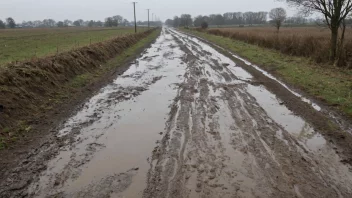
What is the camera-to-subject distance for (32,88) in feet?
30.6

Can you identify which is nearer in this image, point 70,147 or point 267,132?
point 70,147

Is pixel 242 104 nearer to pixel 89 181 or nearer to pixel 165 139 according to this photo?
pixel 165 139

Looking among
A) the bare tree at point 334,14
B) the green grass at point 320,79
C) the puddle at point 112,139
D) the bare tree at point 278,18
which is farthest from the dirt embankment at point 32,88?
the bare tree at point 278,18

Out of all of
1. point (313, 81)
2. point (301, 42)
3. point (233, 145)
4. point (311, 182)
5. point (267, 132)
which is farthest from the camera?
point (301, 42)

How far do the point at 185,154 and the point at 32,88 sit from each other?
21.3 ft

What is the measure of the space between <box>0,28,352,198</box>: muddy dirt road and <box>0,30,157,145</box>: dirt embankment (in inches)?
43.8

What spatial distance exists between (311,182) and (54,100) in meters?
7.87

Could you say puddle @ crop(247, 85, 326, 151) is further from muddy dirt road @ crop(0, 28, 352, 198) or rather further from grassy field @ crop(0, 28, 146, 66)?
grassy field @ crop(0, 28, 146, 66)

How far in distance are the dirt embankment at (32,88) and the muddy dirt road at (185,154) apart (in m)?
1.11

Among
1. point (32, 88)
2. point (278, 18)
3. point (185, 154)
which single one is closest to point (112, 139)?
point (185, 154)

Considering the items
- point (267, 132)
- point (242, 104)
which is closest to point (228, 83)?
point (242, 104)

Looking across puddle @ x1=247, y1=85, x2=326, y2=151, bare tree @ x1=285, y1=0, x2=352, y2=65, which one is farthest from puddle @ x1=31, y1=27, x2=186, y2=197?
bare tree @ x1=285, y1=0, x2=352, y2=65

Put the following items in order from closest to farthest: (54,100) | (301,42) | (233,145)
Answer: (233,145) < (54,100) < (301,42)

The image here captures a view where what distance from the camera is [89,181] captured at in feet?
15.1
